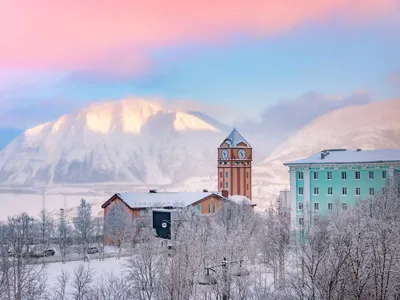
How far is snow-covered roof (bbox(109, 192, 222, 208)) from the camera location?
4468 centimetres

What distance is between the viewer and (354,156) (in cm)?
4334

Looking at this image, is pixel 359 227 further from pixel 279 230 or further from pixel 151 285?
pixel 279 230

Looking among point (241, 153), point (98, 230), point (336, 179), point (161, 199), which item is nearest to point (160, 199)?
point (161, 199)

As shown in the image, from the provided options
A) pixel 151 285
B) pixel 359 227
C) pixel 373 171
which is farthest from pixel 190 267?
pixel 373 171

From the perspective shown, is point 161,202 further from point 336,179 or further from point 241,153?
point 241,153

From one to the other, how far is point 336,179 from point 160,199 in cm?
1402

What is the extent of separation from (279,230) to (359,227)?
1000 centimetres

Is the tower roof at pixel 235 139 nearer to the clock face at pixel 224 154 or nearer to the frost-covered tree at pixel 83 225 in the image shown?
the clock face at pixel 224 154

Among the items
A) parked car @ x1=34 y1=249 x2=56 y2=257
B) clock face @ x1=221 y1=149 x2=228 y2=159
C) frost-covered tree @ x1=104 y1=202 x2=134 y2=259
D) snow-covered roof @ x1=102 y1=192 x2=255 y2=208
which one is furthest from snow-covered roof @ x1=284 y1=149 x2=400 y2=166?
parked car @ x1=34 y1=249 x2=56 y2=257

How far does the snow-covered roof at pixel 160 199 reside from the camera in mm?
44681

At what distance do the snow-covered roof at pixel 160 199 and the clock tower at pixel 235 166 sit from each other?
965cm

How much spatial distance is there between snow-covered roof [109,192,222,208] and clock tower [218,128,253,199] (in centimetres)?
965

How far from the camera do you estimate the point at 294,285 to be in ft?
48.5

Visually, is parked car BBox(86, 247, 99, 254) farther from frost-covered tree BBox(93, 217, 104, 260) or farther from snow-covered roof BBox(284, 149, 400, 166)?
snow-covered roof BBox(284, 149, 400, 166)
